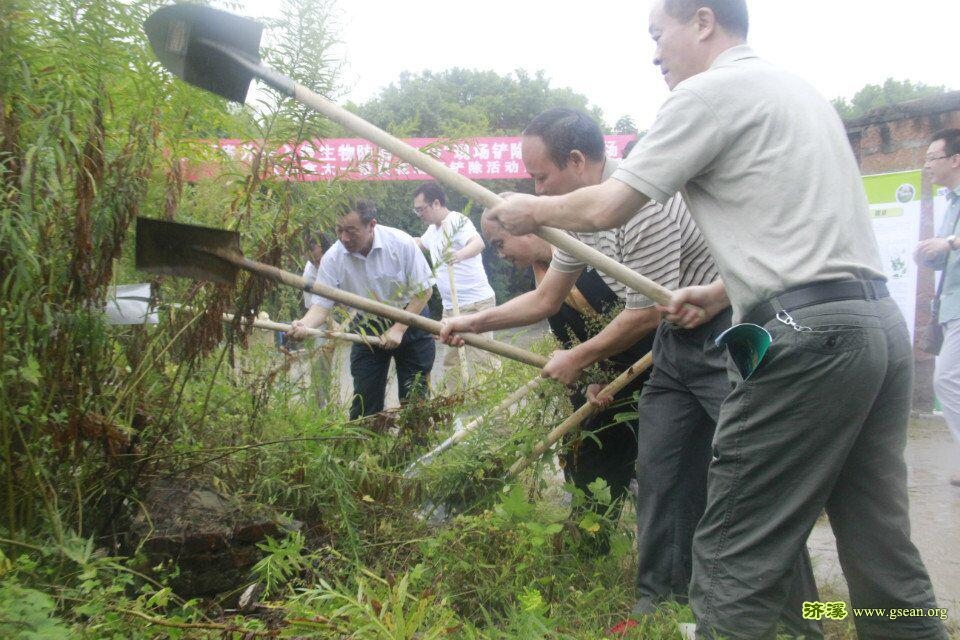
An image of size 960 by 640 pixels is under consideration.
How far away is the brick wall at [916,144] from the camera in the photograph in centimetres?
699

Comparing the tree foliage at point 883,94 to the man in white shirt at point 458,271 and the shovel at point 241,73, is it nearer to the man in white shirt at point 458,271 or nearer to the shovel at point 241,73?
the man in white shirt at point 458,271

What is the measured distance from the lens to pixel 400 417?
11.6 feet

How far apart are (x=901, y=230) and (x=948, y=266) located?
1.83m

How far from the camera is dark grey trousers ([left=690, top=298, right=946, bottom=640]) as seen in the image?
6.88 ft

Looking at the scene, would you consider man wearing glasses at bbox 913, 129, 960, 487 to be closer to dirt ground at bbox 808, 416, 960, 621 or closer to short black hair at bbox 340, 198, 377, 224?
dirt ground at bbox 808, 416, 960, 621

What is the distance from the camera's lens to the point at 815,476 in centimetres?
214

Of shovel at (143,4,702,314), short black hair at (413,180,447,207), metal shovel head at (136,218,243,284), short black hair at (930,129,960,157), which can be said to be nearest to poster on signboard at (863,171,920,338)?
short black hair at (930,129,960,157)

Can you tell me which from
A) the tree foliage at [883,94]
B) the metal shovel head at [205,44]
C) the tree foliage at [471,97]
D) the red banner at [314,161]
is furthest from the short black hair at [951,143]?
the tree foliage at [883,94]

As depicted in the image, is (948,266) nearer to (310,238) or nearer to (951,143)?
(951,143)

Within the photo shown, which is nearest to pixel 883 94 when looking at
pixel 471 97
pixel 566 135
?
pixel 471 97

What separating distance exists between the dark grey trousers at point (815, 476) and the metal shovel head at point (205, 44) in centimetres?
196

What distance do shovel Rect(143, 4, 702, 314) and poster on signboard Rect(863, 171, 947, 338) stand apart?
5227mm

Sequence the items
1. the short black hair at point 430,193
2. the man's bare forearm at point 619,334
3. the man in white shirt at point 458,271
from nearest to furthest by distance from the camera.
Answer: the man's bare forearm at point 619,334 < the man in white shirt at point 458,271 < the short black hair at point 430,193

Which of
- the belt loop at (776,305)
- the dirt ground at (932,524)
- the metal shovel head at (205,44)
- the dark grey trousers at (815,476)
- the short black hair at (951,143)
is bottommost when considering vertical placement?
the dirt ground at (932,524)
